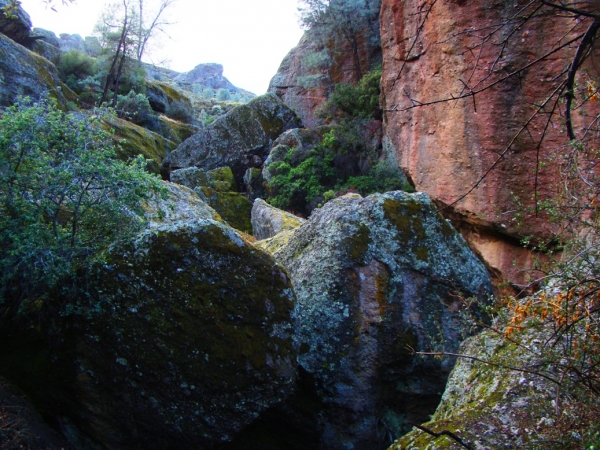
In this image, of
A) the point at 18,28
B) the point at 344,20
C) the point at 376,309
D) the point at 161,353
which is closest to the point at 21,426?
the point at 161,353

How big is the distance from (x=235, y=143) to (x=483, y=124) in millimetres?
9208

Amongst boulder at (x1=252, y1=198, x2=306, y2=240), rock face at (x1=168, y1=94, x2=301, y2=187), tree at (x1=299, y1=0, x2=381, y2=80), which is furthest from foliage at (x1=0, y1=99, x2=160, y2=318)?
tree at (x1=299, y1=0, x2=381, y2=80)

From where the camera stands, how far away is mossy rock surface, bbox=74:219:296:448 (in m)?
3.72

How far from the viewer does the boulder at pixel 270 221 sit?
29.0ft

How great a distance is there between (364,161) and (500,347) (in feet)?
38.6

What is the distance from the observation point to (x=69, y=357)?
3748 mm

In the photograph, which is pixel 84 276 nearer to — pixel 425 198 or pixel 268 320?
pixel 268 320

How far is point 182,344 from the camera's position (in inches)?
151

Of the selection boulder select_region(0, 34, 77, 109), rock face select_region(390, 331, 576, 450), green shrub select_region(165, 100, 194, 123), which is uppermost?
green shrub select_region(165, 100, 194, 123)

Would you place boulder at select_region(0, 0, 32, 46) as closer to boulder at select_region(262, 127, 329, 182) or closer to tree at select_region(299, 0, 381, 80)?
tree at select_region(299, 0, 381, 80)

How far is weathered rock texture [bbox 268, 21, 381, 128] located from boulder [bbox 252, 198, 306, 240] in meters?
9.44

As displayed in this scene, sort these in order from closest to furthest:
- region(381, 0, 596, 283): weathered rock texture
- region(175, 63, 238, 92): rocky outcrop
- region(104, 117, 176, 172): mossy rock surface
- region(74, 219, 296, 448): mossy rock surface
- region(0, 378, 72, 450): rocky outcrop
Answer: region(0, 378, 72, 450): rocky outcrop < region(74, 219, 296, 448): mossy rock surface < region(381, 0, 596, 283): weathered rock texture < region(104, 117, 176, 172): mossy rock surface < region(175, 63, 238, 92): rocky outcrop

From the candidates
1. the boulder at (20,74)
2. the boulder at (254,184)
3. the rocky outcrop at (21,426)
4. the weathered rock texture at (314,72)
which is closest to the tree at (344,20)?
the weathered rock texture at (314,72)

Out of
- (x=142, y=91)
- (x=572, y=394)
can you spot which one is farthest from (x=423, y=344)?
(x=142, y=91)
